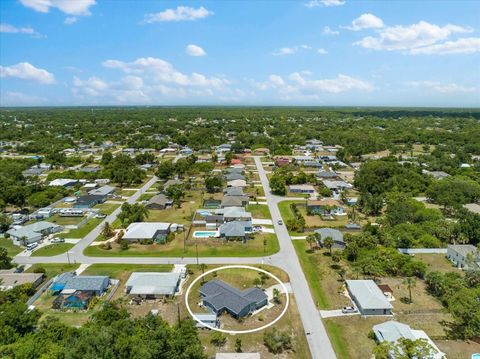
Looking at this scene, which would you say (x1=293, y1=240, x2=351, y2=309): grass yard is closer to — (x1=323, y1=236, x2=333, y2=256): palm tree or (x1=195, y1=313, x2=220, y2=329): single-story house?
(x1=323, y1=236, x2=333, y2=256): palm tree

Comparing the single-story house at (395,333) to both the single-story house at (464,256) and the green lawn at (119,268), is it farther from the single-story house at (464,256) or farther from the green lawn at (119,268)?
the green lawn at (119,268)

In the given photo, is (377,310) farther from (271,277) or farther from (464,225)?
(464,225)

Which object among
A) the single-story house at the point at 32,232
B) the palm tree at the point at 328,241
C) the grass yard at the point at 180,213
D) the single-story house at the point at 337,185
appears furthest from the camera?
the single-story house at the point at 337,185

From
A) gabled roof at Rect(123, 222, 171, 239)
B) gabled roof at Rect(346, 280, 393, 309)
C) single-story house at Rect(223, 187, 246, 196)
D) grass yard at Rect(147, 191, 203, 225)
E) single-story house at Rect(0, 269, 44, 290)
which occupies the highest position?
single-story house at Rect(223, 187, 246, 196)

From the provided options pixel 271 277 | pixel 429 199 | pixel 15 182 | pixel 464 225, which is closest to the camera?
pixel 271 277

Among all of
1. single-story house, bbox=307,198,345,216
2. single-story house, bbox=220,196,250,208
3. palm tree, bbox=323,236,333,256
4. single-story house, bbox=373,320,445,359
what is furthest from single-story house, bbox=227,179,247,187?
single-story house, bbox=373,320,445,359

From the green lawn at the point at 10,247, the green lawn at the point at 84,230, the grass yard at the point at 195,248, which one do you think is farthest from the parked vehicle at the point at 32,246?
the grass yard at the point at 195,248

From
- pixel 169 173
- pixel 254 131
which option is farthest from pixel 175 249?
pixel 254 131
